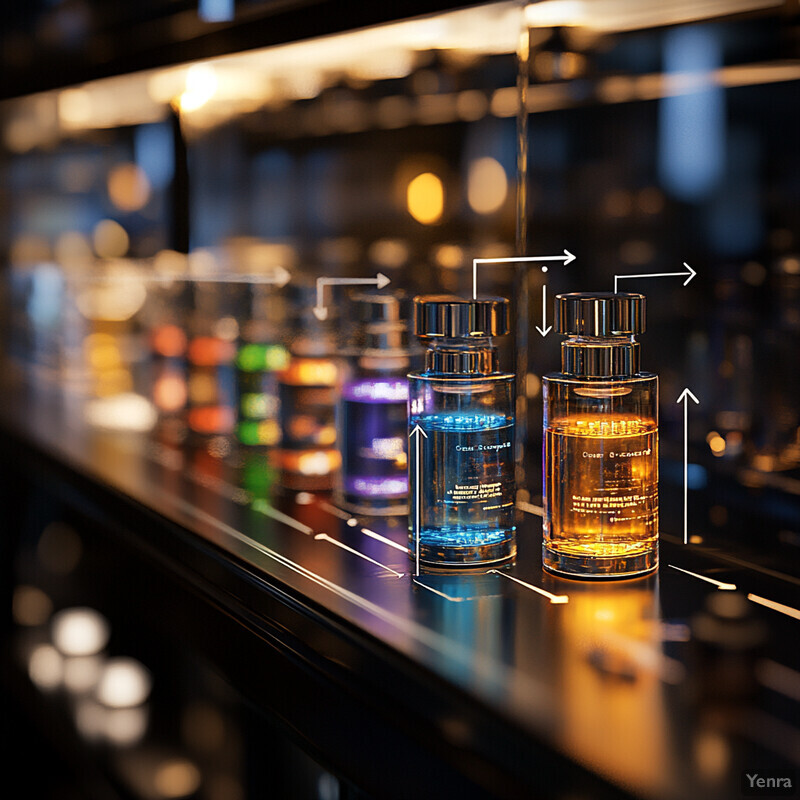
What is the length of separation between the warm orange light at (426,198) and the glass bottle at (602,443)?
38cm

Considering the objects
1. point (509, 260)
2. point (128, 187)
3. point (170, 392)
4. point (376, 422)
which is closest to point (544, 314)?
point (509, 260)

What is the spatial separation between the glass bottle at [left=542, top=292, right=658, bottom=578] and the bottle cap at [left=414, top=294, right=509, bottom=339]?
6 centimetres

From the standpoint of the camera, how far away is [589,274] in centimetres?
86

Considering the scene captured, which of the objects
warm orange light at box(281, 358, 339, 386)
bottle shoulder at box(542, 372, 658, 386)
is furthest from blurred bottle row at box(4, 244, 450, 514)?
bottle shoulder at box(542, 372, 658, 386)

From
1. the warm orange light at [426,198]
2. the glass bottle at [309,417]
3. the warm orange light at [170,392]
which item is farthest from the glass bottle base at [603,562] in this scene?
the warm orange light at [170,392]

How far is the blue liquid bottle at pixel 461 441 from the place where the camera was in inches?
28.8

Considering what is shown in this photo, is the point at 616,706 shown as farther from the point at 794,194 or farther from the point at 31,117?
the point at 31,117

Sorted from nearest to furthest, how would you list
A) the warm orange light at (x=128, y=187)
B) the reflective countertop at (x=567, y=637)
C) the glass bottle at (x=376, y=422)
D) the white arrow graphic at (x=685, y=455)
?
the reflective countertop at (x=567, y=637), the white arrow graphic at (x=685, y=455), the glass bottle at (x=376, y=422), the warm orange light at (x=128, y=187)

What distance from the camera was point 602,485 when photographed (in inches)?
27.0

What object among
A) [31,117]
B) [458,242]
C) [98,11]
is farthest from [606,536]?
[31,117]

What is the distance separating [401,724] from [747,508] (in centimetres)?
33

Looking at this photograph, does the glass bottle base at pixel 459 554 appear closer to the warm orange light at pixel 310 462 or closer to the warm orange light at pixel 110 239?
the warm orange light at pixel 310 462

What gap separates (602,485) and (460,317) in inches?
6.0

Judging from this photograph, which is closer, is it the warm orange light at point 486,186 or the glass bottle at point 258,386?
the warm orange light at point 486,186
